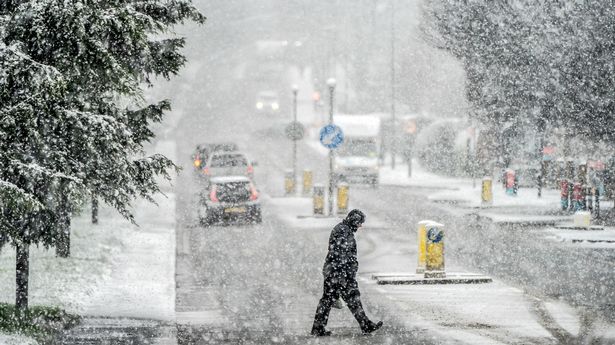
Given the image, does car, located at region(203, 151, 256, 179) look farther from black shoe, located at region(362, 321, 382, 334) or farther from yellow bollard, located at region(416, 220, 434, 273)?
black shoe, located at region(362, 321, 382, 334)

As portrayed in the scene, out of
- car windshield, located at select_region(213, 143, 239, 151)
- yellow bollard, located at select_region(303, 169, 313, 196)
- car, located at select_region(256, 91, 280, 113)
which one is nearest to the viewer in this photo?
yellow bollard, located at select_region(303, 169, 313, 196)

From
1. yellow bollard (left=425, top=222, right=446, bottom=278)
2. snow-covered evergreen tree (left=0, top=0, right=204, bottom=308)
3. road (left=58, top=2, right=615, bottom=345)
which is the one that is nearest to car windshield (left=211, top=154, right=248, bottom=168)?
road (left=58, top=2, right=615, bottom=345)

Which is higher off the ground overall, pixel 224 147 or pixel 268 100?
pixel 268 100

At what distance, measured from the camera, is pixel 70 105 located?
1245 cm

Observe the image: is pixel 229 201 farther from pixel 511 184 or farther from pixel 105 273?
pixel 511 184

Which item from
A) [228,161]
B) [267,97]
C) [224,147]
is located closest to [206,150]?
[224,147]

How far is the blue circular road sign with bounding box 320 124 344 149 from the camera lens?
28.8 m

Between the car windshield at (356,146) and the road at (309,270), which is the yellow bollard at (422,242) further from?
the car windshield at (356,146)

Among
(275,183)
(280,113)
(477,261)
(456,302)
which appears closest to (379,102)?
(280,113)

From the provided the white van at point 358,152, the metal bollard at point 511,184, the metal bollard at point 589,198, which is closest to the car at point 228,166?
the metal bollard at point 511,184

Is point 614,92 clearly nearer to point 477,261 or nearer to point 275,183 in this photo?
point 477,261

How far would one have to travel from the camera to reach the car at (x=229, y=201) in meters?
28.2

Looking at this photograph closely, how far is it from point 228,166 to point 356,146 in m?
12.0

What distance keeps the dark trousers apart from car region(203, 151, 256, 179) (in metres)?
20.7
